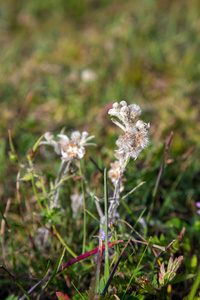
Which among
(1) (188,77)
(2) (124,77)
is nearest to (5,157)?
(2) (124,77)

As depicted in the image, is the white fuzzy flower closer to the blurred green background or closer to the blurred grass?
the blurred grass

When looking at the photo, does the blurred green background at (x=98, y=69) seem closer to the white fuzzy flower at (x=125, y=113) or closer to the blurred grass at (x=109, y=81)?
the blurred grass at (x=109, y=81)

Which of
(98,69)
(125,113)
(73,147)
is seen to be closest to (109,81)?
(98,69)

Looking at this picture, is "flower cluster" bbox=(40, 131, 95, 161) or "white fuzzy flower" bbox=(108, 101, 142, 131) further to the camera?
"flower cluster" bbox=(40, 131, 95, 161)

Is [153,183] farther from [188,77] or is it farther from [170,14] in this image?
[170,14]

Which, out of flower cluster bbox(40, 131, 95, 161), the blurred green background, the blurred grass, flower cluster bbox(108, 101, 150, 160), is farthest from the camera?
the blurred green background

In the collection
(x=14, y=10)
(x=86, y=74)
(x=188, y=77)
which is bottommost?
(x=188, y=77)

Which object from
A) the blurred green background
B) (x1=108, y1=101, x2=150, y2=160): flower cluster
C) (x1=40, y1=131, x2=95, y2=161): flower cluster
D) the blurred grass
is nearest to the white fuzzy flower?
(x1=108, y1=101, x2=150, y2=160): flower cluster

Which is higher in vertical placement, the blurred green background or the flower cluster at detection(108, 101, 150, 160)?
the blurred green background
